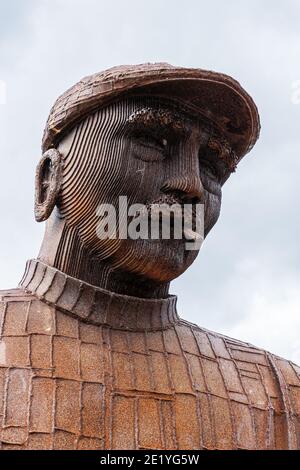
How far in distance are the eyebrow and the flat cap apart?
0.10 meters

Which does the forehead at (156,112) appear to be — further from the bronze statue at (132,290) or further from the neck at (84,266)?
the neck at (84,266)

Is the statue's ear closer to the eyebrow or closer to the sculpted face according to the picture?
the sculpted face

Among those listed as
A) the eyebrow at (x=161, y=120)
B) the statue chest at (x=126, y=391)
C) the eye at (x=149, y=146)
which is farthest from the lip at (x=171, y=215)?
the statue chest at (x=126, y=391)

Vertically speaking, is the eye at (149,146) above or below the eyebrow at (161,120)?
below

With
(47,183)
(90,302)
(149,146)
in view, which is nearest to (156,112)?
(149,146)

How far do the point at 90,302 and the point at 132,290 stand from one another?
0.93 feet

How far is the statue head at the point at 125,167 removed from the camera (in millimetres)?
5039

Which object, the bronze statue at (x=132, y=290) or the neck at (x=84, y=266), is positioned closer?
the bronze statue at (x=132, y=290)

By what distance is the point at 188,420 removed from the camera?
4.87 m

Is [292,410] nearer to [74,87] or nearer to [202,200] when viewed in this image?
[202,200]

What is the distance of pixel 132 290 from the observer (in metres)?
5.24

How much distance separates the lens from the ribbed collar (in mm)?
5086
